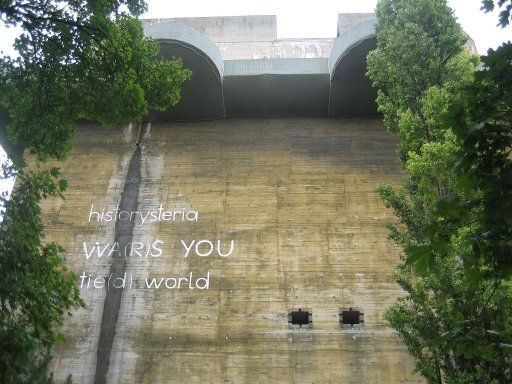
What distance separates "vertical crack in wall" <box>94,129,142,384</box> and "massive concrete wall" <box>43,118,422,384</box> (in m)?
0.03

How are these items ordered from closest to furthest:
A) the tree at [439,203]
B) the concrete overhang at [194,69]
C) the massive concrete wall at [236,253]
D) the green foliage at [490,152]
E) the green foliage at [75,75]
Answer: the green foliage at [490,152]
the tree at [439,203]
the green foliage at [75,75]
the massive concrete wall at [236,253]
the concrete overhang at [194,69]

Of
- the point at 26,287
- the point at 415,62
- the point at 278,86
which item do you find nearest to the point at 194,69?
the point at 278,86

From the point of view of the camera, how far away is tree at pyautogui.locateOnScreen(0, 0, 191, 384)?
21.7 feet

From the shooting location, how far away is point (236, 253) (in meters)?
14.1

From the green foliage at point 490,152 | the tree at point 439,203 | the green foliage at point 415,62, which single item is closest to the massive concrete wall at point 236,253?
the tree at point 439,203

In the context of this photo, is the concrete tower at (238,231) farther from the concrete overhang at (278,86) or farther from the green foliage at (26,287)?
the green foliage at (26,287)

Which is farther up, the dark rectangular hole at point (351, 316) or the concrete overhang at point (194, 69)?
the concrete overhang at point (194, 69)

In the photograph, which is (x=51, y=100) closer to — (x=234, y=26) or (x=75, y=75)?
(x=75, y=75)

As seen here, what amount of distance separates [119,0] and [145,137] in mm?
9122

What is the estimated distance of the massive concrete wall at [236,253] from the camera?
12383 millimetres

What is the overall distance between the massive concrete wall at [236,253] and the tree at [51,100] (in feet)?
17.5

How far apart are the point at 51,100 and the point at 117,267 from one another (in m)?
6.88

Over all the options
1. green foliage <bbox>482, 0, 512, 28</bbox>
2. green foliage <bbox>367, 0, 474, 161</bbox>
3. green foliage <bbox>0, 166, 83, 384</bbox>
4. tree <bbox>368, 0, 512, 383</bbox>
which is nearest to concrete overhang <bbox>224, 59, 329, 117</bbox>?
tree <bbox>368, 0, 512, 383</bbox>

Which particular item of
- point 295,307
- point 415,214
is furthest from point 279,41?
point 415,214
